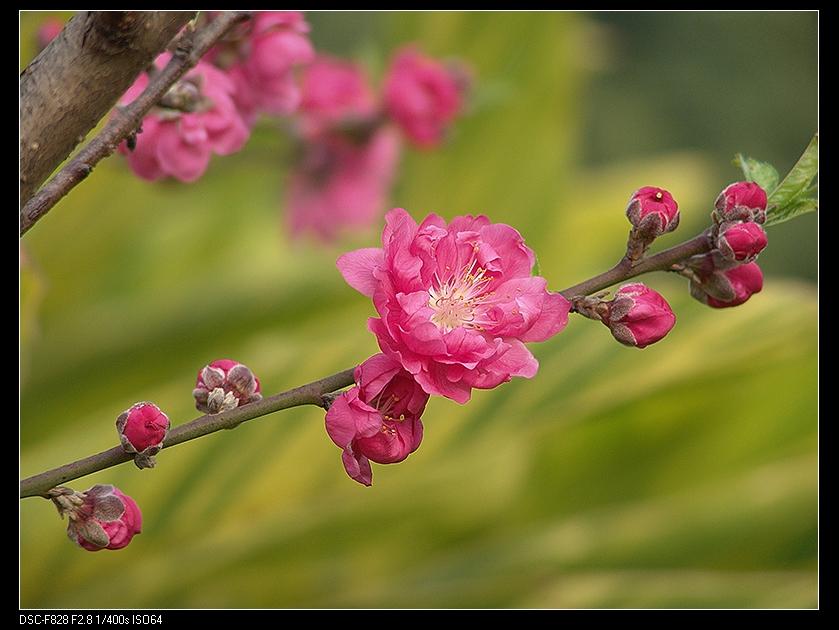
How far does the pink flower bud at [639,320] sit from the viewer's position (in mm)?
432

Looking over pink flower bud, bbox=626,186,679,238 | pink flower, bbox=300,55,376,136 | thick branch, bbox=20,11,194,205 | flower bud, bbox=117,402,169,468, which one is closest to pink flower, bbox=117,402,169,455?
flower bud, bbox=117,402,169,468

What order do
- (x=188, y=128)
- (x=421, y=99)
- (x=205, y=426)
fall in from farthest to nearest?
(x=421, y=99) → (x=188, y=128) → (x=205, y=426)

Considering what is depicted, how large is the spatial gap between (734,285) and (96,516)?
305 mm

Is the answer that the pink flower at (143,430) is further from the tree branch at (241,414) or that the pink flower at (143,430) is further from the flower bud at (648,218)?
the flower bud at (648,218)

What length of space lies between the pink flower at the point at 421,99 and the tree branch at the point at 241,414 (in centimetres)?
56

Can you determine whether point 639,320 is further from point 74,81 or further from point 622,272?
point 74,81

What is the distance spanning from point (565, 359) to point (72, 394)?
0.52 meters

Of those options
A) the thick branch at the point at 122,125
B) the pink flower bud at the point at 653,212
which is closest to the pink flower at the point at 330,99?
the thick branch at the point at 122,125

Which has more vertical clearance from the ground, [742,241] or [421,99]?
[421,99]

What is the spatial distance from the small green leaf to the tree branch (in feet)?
0.20

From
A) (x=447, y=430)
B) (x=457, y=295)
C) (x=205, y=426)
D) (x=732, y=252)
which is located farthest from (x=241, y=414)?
(x=447, y=430)

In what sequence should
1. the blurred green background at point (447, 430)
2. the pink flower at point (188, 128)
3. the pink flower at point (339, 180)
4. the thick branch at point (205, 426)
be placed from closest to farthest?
the thick branch at point (205, 426), the pink flower at point (188, 128), the blurred green background at point (447, 430), the pink flower at point (339, 180)

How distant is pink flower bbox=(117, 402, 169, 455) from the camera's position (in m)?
0.41

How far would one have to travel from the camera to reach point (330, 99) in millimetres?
988
